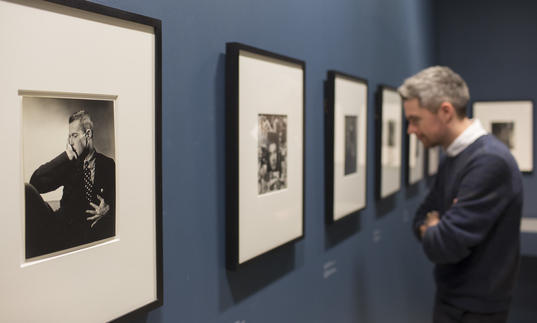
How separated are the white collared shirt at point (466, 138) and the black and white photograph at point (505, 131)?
8.51 ft

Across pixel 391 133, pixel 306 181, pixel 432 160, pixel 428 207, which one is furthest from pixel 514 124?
pixel 306 181

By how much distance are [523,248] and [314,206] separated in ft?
9.43

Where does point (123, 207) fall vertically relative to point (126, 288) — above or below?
above

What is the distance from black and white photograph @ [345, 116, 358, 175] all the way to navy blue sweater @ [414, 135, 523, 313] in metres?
0.41

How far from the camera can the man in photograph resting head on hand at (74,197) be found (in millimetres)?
810

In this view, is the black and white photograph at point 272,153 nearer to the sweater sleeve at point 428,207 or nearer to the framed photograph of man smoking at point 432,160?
the sweater sleeve at point 428,207

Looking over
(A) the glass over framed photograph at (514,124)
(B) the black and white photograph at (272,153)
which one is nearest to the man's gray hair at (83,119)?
(B) the black and white photograph at (272,153)

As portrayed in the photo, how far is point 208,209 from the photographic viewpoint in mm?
1279

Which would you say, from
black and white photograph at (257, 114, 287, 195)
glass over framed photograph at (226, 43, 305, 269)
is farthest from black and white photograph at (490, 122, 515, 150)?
black and white photograph at (257, 114, 287, 195)

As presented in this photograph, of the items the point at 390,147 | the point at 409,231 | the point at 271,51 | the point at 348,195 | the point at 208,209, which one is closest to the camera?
the point at 208,209

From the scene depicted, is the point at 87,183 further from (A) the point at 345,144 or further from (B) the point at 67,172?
(A) the point at 345,144

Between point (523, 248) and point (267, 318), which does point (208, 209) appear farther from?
point (523, 248)

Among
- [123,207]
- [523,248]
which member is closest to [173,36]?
[123,207]

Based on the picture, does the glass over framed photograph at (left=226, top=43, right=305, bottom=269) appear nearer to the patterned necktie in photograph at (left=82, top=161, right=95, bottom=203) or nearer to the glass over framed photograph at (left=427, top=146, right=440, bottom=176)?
the patterned necktie in photograph at (left=82, top=161, right=95, bottom=203)
